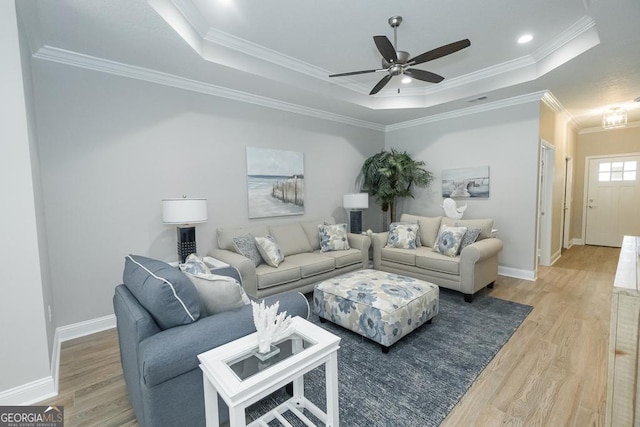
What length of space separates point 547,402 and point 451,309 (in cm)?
139

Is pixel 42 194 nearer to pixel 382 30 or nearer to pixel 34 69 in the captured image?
pixel 34 69

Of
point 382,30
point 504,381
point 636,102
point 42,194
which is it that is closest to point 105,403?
point 42,194

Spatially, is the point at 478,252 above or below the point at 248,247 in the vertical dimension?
below

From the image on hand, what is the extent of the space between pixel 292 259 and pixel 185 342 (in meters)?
2.36

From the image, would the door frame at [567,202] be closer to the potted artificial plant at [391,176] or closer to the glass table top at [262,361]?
the potted artificial plant at [391,176]

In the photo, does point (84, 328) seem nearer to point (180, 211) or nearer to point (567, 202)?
point (180, 211)

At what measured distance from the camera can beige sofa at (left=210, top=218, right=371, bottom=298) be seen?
308cm

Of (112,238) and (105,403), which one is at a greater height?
(112,238)

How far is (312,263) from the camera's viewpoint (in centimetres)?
354

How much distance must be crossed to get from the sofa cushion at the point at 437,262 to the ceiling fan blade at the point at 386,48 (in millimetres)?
2387

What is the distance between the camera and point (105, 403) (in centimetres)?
185

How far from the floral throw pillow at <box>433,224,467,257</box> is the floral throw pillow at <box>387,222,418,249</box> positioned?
0.38m

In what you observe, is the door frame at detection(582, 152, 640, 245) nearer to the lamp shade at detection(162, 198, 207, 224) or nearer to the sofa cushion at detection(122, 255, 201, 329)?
the lamp shade at detection(162, 198, 207, 224)
